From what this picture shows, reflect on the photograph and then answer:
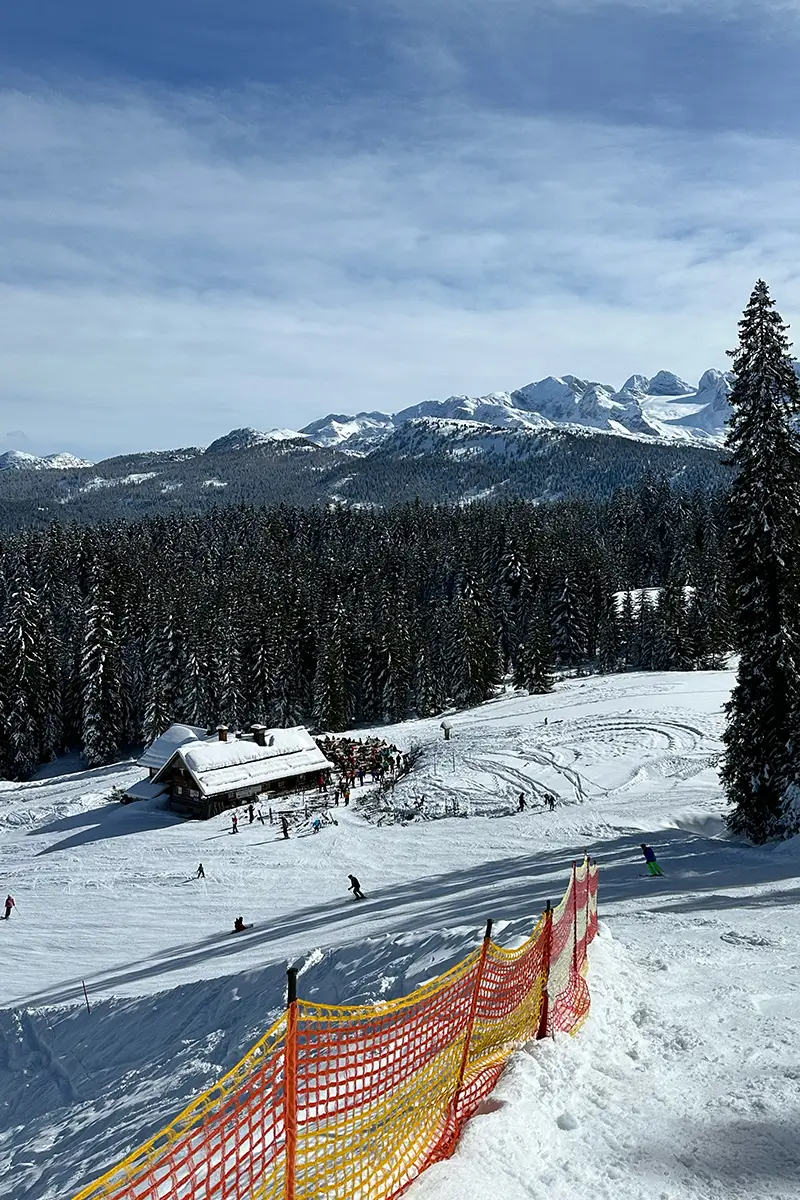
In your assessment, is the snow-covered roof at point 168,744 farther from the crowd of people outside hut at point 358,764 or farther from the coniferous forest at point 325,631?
the coniferous forest at point 325,631

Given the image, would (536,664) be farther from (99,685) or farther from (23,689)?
(23,689)

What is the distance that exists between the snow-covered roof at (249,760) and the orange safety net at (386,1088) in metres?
38.0

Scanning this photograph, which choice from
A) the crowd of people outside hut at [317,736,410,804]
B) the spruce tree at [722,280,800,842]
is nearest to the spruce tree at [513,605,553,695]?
the crowd of people outside hut at [317,736,410,804]

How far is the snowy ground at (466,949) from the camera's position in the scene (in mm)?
6176

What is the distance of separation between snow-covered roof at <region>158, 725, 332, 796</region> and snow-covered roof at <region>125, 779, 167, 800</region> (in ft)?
9.66

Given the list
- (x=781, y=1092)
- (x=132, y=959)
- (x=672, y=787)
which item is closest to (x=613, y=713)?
(x=672, y=787)

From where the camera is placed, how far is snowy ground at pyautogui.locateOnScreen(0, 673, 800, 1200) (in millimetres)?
6176

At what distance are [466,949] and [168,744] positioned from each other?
4250 cm

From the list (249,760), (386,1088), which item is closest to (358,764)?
(249,760)

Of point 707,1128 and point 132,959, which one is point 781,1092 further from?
point 132,959

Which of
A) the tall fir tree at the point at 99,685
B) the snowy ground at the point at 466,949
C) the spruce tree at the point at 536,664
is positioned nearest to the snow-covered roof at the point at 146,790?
the snowy ground at the point at 466,949

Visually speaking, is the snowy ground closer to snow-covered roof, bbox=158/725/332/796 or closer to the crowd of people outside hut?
the crowd of people outside hut

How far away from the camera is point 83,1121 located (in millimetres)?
13547

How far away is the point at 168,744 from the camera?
5106 cm
